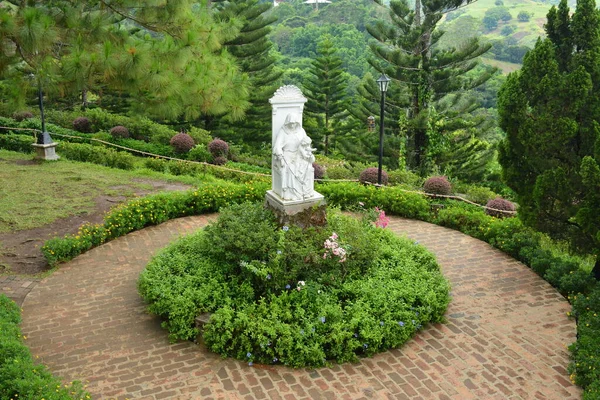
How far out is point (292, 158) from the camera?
726 centimetres

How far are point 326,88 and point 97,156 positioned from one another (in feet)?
33.4

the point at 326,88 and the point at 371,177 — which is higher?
the point at 326,88

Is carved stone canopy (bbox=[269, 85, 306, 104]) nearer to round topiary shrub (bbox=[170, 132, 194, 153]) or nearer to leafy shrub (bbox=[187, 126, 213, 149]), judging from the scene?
round topiary shrub (bbox=[170, 132, 194, 153])

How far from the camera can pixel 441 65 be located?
17.1 meters

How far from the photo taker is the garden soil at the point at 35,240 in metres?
7.86

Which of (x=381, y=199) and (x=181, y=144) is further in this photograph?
(x=181, y=144)

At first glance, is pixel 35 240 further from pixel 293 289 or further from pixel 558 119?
pixel 558 119

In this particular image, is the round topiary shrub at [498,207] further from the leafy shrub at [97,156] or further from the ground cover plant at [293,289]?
the leafy shrub at [97,156]

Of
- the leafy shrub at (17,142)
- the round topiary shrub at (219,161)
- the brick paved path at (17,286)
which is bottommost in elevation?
the brick paved path at (17,286)

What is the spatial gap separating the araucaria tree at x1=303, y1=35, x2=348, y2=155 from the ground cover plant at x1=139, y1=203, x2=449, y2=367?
14.7m

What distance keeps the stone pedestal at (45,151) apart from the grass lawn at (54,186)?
0.27m

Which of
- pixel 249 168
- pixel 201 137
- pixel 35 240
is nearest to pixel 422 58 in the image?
pixel 249 168

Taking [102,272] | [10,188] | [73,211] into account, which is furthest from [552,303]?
[10,188]

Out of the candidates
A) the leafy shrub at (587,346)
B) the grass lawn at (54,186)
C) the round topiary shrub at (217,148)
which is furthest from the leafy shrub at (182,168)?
the leafy shrub at (587,346)
